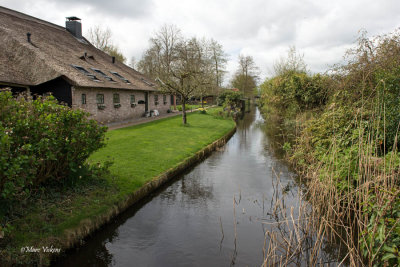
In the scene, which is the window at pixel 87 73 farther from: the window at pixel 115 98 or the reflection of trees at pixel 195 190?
the reflection of trees at pixel 195 190

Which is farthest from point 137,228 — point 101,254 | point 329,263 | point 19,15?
Answer: point 19,15

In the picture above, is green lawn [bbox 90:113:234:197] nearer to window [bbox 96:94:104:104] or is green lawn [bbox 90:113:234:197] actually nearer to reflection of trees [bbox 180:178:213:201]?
reflection of trees [bbox 180:178:213:201]

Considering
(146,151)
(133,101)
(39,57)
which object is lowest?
(146,151)

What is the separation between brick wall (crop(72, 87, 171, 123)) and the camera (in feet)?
52.8

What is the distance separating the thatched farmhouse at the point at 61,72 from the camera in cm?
1513

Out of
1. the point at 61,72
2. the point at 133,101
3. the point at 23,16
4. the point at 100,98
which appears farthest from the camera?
the point at 133,101

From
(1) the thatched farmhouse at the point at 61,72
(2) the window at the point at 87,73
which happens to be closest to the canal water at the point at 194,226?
(1) the thatched farmhouse at the point at 61,72

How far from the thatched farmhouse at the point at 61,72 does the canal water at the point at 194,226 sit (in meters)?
7.70

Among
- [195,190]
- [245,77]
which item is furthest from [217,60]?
[195,190]

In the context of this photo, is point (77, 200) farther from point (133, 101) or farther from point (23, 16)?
point (23, 16)

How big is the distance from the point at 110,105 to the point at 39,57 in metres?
5.10

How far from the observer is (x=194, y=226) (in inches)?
257

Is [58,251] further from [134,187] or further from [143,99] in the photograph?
[143,99]

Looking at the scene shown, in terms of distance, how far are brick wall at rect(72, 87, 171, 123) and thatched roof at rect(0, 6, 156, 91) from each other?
1.91ft
